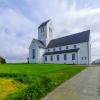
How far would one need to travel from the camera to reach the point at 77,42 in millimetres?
67375

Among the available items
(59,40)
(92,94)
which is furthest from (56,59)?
(92,94)

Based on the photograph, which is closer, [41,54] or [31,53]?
[41,54]

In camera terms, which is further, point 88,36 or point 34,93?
point 88,36

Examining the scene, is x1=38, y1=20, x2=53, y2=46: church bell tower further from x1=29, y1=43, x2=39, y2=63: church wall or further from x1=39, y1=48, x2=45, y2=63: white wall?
x1=29, y1=43, x2=39, y2=63: church wall

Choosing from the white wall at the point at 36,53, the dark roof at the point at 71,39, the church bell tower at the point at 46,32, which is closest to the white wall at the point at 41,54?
the white wall at the point at 36,53

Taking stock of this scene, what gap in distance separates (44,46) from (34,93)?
71.4 m

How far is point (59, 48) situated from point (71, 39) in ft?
18.8

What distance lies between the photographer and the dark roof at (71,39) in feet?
Answer: 217

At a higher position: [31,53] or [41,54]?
[31,53]

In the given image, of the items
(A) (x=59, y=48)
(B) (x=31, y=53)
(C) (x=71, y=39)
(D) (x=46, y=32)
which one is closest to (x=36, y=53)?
(B) (x=31, y=53)

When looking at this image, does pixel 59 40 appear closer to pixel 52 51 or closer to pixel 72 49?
pixel 52 51

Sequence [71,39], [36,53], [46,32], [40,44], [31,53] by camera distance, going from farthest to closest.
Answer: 1. [31,53]
2. [40,44]
3. [46,32]
4. [36,53]
5. [71,39]

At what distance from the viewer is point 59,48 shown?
2977 inches

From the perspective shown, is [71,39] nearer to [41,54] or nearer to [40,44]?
[40,44]
